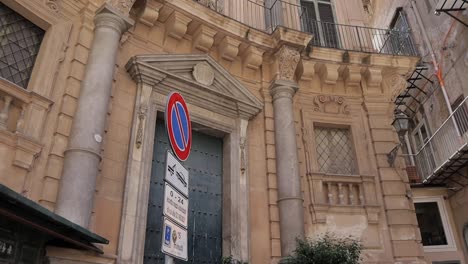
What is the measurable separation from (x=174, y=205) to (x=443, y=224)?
12.3 meters

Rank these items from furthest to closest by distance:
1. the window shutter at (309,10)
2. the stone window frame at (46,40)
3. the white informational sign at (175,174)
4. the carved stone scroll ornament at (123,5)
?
the window shutter at (309,10) < the carved stone scroll ornament at (123,5) < the stone window frame at (46,40) < the white informational sign at (175,174)

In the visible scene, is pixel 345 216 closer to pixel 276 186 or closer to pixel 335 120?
pixel 276 186

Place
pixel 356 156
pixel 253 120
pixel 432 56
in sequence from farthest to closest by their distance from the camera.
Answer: pixel 432 56 → pixel 356 156 → pixel 253 120

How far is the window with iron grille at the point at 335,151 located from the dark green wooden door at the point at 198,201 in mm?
2546

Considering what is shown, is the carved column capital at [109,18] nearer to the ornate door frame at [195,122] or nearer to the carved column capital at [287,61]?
the ornate door frame at [195,122]

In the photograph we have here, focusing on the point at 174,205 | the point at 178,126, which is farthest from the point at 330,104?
the point at 174,205

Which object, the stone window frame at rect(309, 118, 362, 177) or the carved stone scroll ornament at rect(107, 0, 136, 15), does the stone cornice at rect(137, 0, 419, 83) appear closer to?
the carved stone scroll ornament at rect(107, 0, 136, 15)

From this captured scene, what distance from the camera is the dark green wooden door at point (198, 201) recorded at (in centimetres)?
691

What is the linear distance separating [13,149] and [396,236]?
7439 mm

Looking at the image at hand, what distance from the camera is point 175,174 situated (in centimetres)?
344

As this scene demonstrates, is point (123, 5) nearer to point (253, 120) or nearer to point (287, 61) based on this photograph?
point (253, 120)

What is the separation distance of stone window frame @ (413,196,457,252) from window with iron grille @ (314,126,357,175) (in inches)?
212

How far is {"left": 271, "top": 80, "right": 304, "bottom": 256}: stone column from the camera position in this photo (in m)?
7.60

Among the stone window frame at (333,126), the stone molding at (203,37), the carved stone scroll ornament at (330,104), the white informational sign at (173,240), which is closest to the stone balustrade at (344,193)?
the stone window frame at (333,126)
